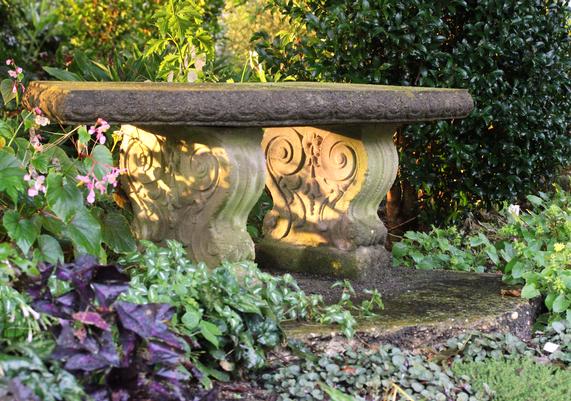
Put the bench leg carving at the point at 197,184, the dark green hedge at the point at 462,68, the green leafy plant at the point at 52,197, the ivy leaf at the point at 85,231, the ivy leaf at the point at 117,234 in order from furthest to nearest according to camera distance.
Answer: the dark green hedge at the point at 462,68, the bench leg carving at the point at 197,184, the ivy leaf at the point at 117,234, the ivy leaf at the point at 85,231, the green leafy plant at the point at 52,197

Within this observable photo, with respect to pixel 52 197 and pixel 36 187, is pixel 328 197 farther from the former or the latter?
pixel 36 187

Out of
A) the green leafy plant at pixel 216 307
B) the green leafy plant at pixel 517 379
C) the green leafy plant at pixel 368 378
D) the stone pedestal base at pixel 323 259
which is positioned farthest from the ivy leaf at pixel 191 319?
the stone pedestal base at pixel 323 259

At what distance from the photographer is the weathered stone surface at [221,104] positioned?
10.9ft

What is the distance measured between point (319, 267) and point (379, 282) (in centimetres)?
31

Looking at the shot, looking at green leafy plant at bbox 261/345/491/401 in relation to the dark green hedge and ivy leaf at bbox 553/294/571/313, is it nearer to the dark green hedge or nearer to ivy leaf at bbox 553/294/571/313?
ivy leaf at bbox 553/294/571/313

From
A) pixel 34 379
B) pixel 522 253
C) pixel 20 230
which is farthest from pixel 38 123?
pixel 522 253

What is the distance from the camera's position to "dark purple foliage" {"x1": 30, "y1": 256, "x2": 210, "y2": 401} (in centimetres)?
252

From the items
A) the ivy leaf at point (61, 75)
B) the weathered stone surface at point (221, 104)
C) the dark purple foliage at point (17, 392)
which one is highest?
the ivy leaf at point (61, 75)

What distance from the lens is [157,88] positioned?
3.63 metres

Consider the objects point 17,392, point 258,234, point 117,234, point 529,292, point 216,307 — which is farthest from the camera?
point 258,234

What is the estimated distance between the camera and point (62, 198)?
329 cm

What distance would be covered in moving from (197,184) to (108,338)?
1.57 meters

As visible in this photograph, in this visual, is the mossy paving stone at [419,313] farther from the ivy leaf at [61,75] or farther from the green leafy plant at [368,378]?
the ivy leaf at [61,75]

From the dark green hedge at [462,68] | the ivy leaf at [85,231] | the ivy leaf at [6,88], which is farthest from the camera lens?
the dark green hedge at [462,68]
